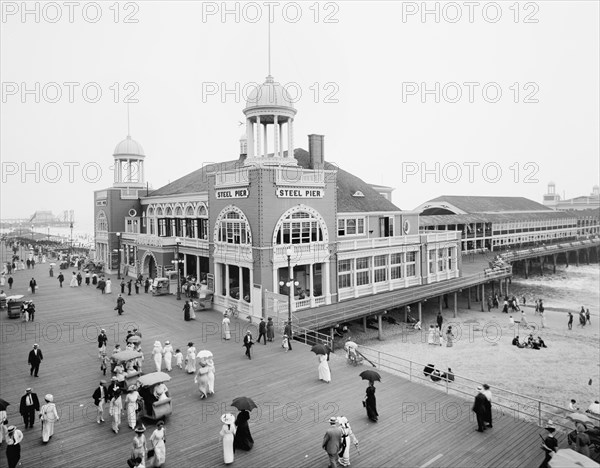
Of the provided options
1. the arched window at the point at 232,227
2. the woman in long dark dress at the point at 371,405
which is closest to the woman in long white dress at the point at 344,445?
the woman in long dark dress at the point at 371,405

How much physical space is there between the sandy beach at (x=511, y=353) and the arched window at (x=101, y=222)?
34158 mm

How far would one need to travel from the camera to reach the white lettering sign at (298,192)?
3048cm

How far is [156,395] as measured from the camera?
1520 cm

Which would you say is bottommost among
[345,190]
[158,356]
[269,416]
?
[269,416]

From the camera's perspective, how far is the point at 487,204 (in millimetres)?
88750

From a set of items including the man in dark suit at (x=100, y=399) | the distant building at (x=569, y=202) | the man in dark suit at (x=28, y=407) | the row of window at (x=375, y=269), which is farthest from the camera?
the distant building at (x=569, y=202)

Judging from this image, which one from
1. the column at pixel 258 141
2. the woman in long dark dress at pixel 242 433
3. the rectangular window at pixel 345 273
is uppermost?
the column at pixel 258 141

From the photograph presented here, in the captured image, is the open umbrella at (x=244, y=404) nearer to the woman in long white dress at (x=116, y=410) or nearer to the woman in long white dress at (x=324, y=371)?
the woman in long white dress at (x=116, y=410)

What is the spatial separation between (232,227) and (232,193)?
2.34 meters

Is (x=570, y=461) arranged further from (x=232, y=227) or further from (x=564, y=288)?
(x=564, y=288)

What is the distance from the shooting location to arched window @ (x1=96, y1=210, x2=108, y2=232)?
54891mm

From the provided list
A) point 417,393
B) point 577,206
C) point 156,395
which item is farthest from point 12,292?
point 577,206

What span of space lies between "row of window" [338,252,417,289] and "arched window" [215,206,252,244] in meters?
7.70

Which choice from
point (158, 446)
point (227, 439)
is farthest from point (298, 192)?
point (158, 446)
